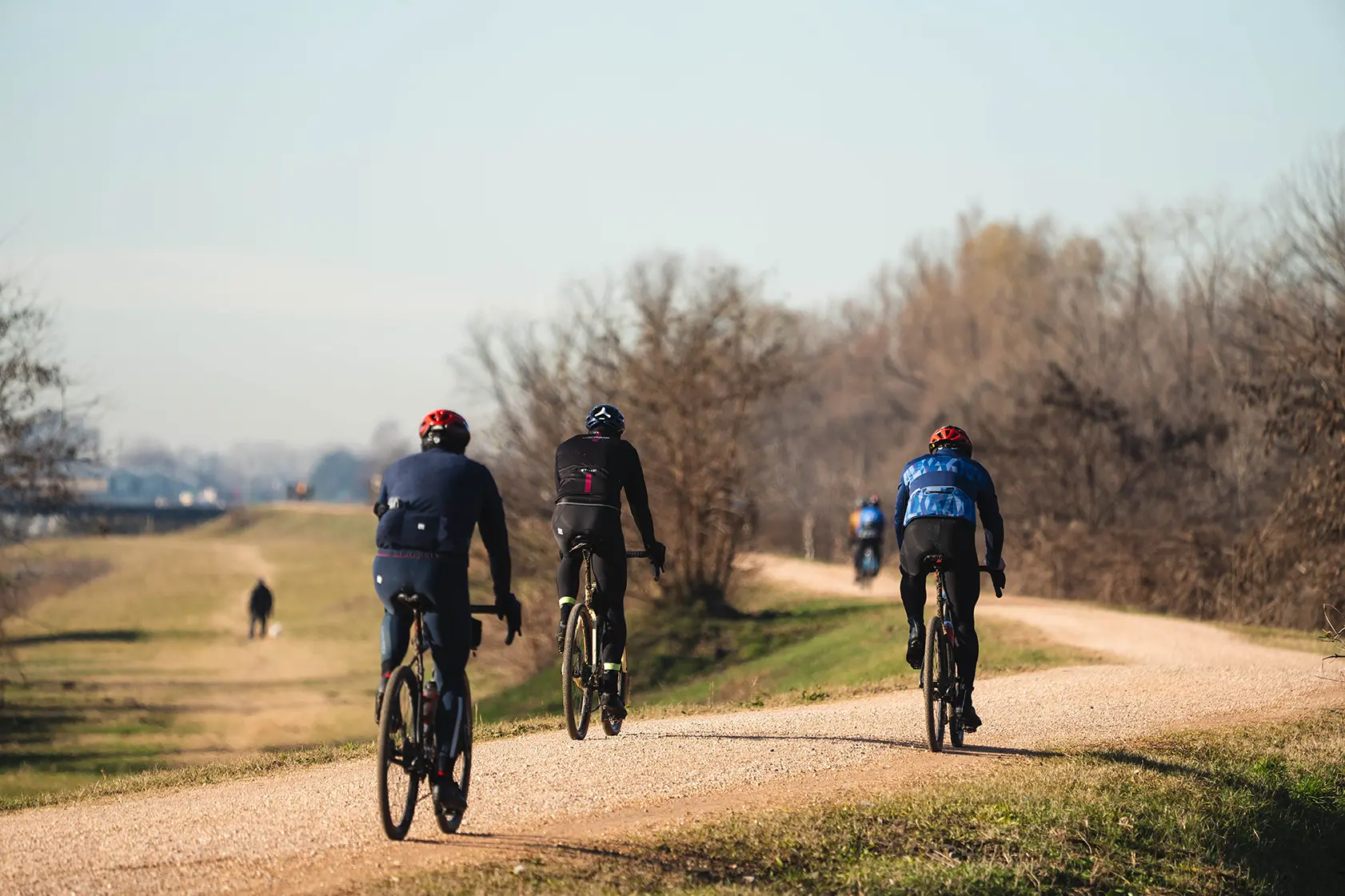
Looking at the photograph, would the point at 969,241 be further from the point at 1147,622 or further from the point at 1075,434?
the point at 1147,622

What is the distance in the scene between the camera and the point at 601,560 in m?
10.2

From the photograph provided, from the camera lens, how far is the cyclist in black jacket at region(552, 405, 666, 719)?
1017cm

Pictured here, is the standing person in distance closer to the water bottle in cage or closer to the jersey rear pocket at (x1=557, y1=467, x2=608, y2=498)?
the jersey rear pocket at (x1=557, y1=467, x2=608, y2=498)

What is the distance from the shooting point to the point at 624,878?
23.3 ft

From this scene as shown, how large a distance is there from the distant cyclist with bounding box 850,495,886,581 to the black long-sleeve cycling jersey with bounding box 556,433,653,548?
19.4 metres

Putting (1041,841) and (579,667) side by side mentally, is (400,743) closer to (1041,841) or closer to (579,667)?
(579,667)

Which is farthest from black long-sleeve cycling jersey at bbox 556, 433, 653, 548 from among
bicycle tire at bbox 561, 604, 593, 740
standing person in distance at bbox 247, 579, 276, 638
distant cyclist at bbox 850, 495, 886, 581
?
standing person in distance at bbox 247, 579, 276, 638

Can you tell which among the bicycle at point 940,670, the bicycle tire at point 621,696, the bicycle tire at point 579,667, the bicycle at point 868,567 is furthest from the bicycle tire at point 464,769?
the bicycle at point 868,567

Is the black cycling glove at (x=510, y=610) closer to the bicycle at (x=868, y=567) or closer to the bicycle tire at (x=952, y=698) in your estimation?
the bicycle tire at (x=952, y=698)

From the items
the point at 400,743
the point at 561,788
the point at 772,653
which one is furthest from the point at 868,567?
the point at 400,743

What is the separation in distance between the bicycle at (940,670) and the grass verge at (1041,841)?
574 mm

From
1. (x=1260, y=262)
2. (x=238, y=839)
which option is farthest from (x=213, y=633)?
(x=238, y=839)

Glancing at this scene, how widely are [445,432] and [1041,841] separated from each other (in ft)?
13.1

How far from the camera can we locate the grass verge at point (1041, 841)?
7309 mm
